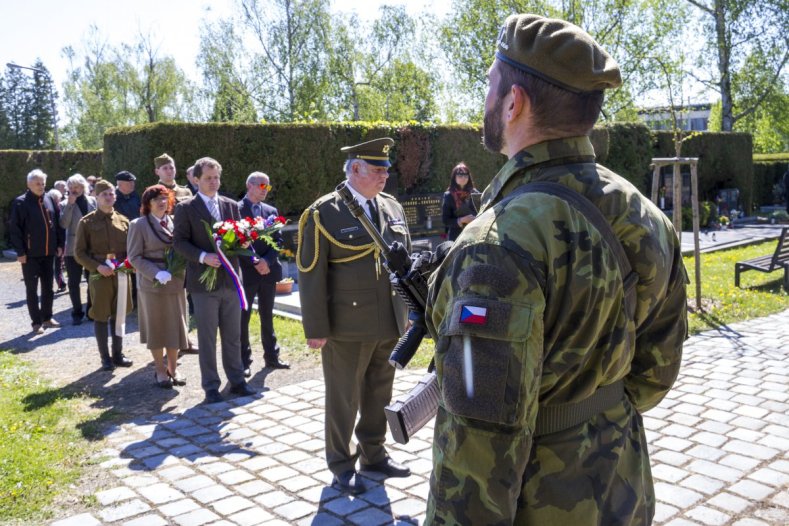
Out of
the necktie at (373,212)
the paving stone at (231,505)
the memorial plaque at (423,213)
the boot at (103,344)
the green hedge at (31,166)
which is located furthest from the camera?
the green hedge at (31,166)

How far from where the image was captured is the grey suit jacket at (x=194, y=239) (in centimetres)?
675

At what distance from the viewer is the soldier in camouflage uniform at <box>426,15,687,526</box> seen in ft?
5.43

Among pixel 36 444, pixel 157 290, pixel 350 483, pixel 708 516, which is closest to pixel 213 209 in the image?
pixel 157 290

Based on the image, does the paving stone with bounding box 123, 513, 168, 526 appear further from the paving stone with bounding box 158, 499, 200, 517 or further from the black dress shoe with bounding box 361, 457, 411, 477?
the black dress shoe with bounding box 361, 457, 411, 477

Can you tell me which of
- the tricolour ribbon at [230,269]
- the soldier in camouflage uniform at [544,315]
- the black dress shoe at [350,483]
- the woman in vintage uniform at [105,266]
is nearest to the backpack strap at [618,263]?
the soldier in camouflage uniform at [544,315]

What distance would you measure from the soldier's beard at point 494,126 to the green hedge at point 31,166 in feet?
76.1

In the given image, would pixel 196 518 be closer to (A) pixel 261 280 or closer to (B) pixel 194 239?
(B) pixel 194 239

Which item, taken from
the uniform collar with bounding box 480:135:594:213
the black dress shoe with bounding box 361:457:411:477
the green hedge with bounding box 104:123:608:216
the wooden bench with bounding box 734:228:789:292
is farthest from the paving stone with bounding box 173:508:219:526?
the green hedge with bounding box 104:123:608:216

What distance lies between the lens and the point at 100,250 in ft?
26.8

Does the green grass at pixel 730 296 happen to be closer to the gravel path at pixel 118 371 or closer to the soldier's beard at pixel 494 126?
the gravel path at pixel 118 371

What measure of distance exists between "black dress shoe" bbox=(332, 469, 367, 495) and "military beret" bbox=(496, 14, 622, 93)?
3329 mm

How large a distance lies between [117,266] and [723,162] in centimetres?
2484

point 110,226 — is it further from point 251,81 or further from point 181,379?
point 251,81

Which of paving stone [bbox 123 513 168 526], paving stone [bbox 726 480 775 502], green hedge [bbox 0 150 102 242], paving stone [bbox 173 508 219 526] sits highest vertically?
green hedge [bbox 0 150 102 242]
